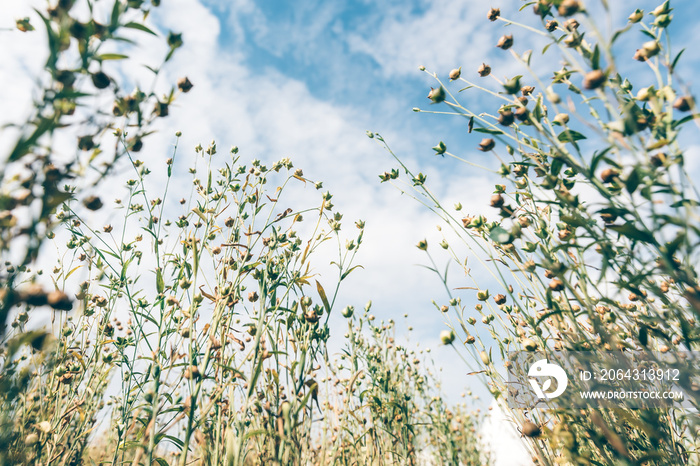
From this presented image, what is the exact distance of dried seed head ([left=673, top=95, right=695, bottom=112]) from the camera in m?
0.87

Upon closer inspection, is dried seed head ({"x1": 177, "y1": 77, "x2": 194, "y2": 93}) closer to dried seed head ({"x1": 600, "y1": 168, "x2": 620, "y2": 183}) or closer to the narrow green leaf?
the narrow green leaf

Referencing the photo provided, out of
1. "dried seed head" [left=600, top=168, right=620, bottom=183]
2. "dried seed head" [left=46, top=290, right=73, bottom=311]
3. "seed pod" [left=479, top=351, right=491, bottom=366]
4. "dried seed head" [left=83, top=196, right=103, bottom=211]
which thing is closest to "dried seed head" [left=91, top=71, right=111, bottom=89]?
"dried seed head" [left=83, top=196, right=103, bottom=211]

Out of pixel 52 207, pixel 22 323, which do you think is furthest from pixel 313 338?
pixel 22 323

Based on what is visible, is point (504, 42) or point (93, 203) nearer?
point (93, 203)

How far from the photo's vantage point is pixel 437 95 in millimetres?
1323

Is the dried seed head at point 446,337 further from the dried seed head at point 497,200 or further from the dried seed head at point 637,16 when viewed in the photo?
the dried seed head at point 637,16

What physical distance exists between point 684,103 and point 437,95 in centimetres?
69

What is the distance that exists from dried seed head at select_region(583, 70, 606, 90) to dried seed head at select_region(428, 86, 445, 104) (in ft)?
1.73

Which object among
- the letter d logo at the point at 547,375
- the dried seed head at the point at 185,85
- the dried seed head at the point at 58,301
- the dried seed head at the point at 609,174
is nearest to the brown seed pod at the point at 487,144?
the dried seed head at the point at 609,174

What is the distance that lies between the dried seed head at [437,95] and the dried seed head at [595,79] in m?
0.53

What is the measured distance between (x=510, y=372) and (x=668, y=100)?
1.16 m

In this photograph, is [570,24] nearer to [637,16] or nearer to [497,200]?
[637,16]

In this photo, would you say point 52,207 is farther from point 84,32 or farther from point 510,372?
point 510,372

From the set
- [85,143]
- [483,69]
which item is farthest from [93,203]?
[483,69]
